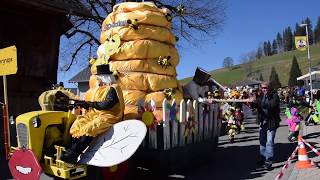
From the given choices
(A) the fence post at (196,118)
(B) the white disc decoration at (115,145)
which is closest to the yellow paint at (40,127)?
(B) the white disc decoration at (115,145)

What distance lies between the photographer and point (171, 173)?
8.87 m

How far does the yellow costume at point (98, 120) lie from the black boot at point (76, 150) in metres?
0.09

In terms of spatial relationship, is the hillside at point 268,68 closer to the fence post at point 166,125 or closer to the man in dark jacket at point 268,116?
the man in dark jacket at point 268,116

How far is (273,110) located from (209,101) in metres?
1.50

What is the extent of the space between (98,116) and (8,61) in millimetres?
2098

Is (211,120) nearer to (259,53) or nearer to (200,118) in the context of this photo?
(200,118)

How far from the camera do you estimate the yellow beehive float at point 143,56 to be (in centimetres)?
886

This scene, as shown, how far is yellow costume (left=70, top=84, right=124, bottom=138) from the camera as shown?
6.78m

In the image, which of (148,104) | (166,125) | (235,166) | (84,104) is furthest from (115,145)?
(235,166)

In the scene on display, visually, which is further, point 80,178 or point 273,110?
point 273,110

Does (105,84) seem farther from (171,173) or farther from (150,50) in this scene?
(171,173)

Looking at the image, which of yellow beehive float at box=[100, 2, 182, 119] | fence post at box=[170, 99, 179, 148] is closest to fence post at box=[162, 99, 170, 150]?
fence post at box=[170, 99, 179, 148]

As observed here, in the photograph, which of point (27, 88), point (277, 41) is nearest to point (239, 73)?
point (277, 41)

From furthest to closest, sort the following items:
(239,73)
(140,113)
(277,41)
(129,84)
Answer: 1. (277,41)
2. (239,73)
3. (129,84)
4. (140,113)
